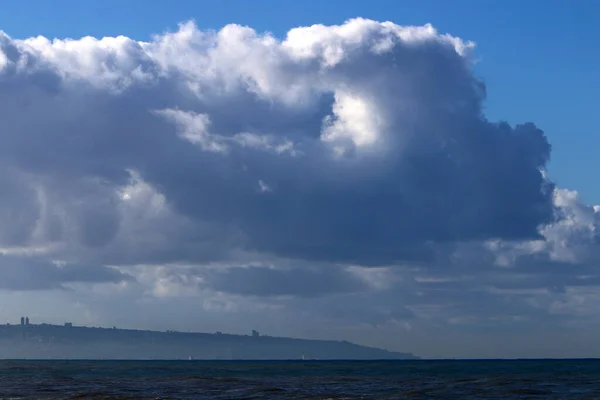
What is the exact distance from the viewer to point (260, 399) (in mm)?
113750

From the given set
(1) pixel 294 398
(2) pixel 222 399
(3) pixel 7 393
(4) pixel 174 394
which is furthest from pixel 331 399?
(3) pixel 7 393

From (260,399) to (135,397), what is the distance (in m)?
17.7

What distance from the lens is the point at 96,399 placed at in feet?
370

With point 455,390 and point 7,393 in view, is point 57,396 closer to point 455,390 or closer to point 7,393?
point 7,393

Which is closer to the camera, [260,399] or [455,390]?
[260,399]

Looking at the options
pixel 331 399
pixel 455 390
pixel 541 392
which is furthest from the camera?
pixel 455 390

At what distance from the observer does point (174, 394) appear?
12462cm

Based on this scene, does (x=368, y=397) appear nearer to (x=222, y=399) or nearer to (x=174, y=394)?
(x=222, y=399)

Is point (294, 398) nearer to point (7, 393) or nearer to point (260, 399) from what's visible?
point (260, 399)

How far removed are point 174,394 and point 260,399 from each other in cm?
1722

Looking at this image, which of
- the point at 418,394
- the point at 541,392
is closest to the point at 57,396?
the point at 418,394

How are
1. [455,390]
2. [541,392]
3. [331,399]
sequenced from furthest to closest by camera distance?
[455,390], [541,392], [331,399]

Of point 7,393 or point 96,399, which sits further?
point 7,393

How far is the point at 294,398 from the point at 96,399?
26710 millimetres
